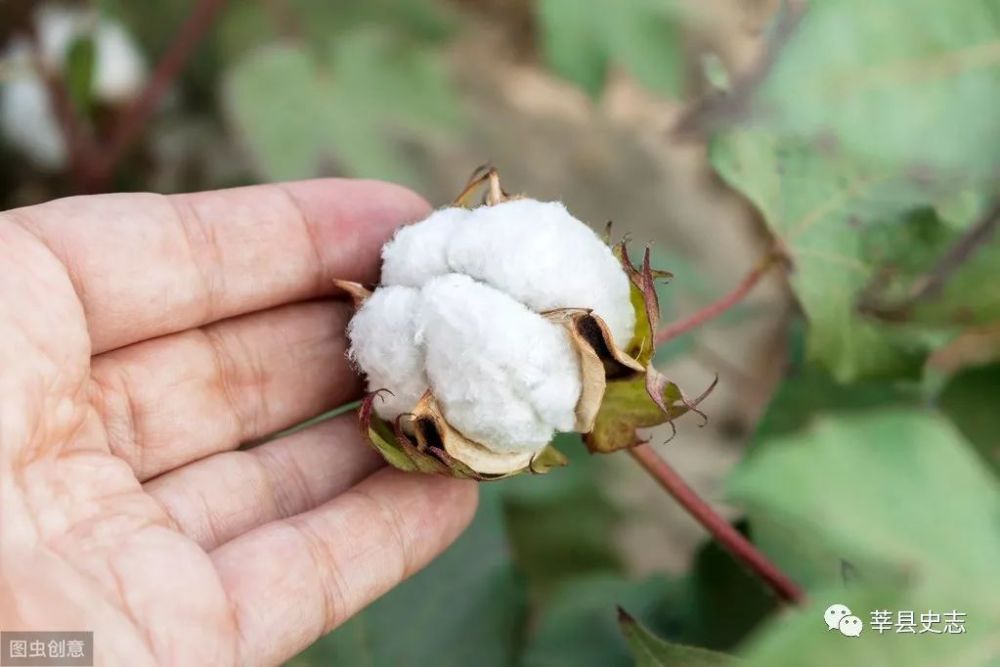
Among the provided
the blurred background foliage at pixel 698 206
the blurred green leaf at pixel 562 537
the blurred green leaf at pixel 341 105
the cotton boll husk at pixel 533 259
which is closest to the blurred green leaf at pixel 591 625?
the blurred background foliage at pixel 698 206

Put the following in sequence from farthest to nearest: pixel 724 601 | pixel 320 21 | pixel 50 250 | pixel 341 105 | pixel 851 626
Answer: pixel 320 21 < pixel 341 105 < pixel 724 601 < pixel 50 250 < pixel 851 626

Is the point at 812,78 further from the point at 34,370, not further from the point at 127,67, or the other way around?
the point at 127,67

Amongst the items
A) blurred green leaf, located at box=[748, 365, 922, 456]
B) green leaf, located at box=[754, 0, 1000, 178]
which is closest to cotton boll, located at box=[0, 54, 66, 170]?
blurred green leaf, located at box=[748, 365, 922, 456]

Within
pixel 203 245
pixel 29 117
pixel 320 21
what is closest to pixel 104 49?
pixel 29 117

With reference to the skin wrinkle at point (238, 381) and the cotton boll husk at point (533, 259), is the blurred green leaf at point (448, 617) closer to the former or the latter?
the skin wrinkle at point (238, 381)

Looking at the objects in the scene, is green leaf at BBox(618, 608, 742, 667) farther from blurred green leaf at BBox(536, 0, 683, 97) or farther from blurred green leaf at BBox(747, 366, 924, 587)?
Answer: blurred green leaf at BBox(536, 0, 683, 97)

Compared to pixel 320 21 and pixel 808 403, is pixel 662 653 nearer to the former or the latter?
pixel 808 403

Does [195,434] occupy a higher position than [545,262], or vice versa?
[545,262]

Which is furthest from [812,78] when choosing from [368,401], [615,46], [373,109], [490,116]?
[490,116]
